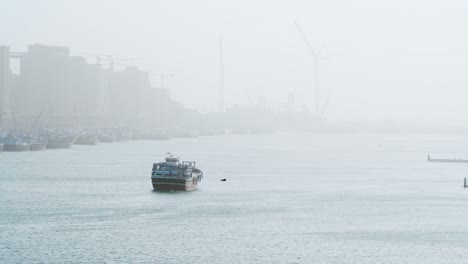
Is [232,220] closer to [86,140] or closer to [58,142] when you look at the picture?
[58,142]

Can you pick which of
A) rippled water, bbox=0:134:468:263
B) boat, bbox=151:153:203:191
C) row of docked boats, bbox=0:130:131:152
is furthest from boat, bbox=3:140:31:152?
boat, bbox=151:153:203:191

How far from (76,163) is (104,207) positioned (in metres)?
53.3

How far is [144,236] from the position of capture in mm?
42844

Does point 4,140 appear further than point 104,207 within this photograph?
Yes

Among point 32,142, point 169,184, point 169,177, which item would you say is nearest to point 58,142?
point 32,142

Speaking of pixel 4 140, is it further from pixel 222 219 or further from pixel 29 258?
pixel 29 258

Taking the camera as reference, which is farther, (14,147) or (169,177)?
(14,147)

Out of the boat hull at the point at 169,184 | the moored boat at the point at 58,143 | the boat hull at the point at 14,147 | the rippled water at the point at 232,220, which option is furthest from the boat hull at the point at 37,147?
the boat hull at the point at 169,184

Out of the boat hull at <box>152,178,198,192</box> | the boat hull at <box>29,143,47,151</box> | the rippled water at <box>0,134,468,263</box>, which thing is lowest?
the rippled water at <box>0,134,468,263</box>

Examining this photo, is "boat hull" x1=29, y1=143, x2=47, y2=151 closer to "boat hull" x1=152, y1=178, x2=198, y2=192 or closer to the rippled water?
the rippled water

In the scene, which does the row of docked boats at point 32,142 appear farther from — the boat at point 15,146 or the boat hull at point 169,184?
the boat hull at point 169,184

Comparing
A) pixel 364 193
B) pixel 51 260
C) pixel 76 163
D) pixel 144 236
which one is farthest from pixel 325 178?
pixel 51 260

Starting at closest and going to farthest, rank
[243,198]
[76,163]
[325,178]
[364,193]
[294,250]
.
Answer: [294,250] → [243,198] → [364,193] → [325,178] → [76,163]

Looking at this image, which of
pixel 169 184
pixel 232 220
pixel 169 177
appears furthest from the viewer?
pixel 169 184
